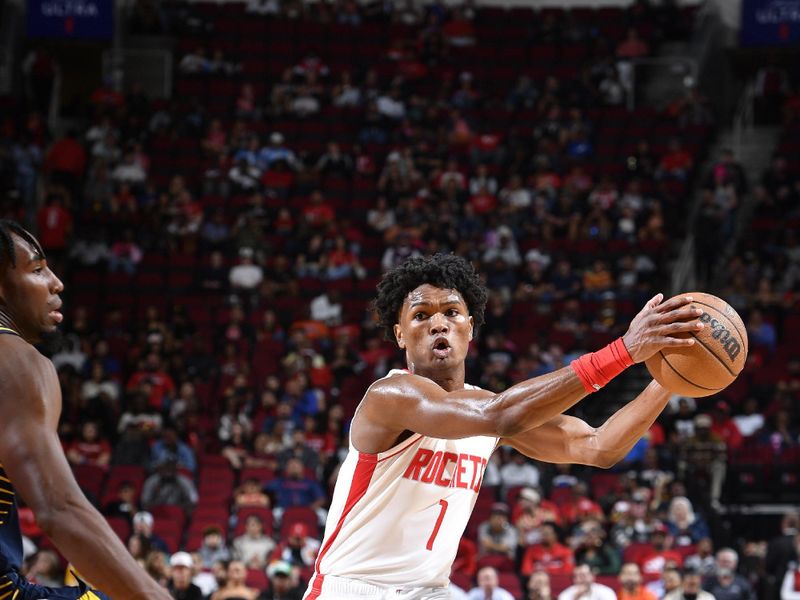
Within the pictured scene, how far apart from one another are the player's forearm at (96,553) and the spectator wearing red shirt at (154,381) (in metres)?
11.5

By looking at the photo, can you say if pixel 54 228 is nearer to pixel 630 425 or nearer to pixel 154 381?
pixel 154 381

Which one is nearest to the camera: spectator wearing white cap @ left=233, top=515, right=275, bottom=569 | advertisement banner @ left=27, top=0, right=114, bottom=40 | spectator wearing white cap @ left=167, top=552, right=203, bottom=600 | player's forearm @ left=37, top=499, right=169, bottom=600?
player's forearm @ left=37, top=499, right=169, bottom=600

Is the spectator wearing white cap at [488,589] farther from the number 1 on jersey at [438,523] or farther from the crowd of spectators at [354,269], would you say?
the number 1 on jersey at [438,523]

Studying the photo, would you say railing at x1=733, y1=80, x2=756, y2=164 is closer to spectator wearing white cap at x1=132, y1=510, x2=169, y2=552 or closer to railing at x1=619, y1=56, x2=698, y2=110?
railing at x1=619, y1=56, x2=698, y2=110

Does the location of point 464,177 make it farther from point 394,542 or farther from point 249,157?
point 394,542

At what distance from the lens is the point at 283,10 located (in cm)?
2214

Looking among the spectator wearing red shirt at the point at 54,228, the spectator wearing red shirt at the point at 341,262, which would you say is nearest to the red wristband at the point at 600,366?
the spectator wearing red shirt at the point at 341,262

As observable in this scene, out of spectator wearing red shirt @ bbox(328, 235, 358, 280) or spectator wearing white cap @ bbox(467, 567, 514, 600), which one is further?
spectator wearing red shirt @ bbox(328, 235, 358, 280)

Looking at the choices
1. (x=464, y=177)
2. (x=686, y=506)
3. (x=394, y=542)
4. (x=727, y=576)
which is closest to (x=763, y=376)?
(x=686, y=506)

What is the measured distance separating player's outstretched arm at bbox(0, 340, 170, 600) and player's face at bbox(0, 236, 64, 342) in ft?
1.16

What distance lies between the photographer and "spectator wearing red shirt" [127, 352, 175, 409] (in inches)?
567

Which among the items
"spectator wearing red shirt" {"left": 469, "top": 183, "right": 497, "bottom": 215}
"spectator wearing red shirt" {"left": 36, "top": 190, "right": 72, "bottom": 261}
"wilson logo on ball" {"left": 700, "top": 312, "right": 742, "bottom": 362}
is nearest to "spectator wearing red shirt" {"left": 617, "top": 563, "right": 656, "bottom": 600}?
"wilson logo on ball" {"left": 700, "top": 312, "right": 742, "bottom": 362}

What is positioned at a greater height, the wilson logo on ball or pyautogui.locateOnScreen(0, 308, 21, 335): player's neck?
pyautogui.locateOnScreen(0, 308, 21, 335): player's neck

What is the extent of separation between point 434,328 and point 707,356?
3.56 ft
